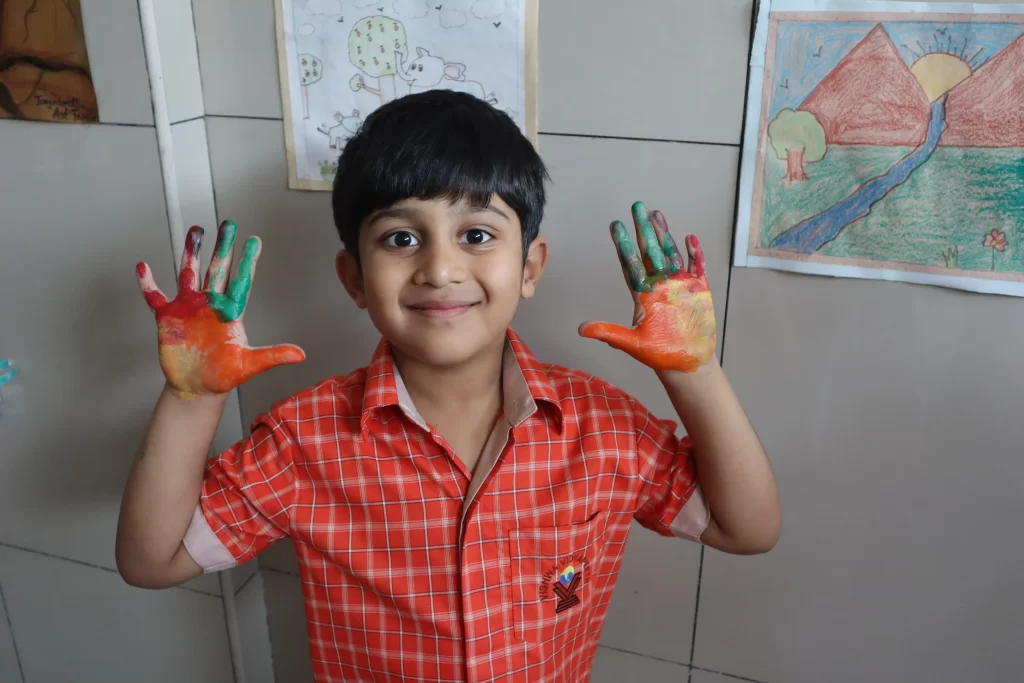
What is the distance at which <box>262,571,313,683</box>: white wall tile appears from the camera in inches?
49.5

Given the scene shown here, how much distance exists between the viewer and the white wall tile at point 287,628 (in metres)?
1.26

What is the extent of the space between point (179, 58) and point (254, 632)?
880mm

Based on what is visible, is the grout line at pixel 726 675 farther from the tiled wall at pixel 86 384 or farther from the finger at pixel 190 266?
the finger at pixel 190 266

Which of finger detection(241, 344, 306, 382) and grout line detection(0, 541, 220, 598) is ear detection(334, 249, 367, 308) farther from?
grout line detection(0, 541, 220, 598)

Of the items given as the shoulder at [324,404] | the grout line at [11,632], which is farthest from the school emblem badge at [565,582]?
the grout line at [11,632]

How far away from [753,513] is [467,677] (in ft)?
1.08

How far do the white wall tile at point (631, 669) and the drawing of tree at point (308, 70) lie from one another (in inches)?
34.2

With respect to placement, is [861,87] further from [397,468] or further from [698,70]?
[397,468]

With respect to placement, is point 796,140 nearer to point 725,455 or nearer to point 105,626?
point 725,455


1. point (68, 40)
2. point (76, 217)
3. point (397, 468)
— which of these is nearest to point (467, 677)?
point (397, 468)

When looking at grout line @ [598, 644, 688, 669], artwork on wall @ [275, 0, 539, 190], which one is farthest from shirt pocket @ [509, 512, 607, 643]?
artwork on wall @ [275, 0, 539, 190]

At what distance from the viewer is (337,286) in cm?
107

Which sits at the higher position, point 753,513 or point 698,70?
point 698,70

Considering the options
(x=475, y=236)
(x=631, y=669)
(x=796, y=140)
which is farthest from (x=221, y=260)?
(x=631, y=669)
